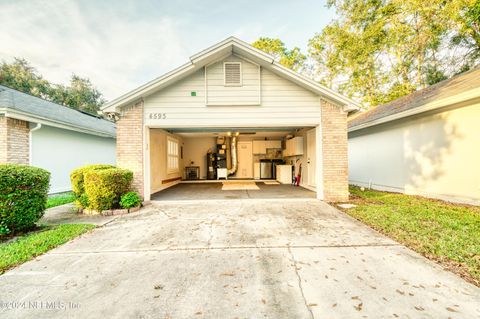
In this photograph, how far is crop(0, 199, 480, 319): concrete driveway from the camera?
70.5 inches

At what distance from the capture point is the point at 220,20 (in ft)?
34.6

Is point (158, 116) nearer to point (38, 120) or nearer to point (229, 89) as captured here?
point (229, 89)

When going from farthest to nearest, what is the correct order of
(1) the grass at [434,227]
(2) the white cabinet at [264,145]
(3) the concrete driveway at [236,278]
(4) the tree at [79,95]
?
1. (4) the tree at [79,95]
2. (2) the white cabinet at [264,145]
3. (1) the grass at [434,227]
4. (3) the concrete driveway at [236,278]

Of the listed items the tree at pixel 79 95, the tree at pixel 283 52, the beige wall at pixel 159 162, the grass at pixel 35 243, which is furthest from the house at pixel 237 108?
the tree at pixel 79 95

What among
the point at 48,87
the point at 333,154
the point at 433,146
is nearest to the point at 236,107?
the point at 333,154

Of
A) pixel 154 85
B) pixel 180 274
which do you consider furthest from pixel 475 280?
pixel 154 85

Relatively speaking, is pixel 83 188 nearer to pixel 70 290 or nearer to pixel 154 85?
pixel 154 85

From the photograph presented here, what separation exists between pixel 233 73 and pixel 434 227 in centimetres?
628

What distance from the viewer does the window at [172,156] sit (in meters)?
10.3

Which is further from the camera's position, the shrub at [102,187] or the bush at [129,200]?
the bush at [129,200]

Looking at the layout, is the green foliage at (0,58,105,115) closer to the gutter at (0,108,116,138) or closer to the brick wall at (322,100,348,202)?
the gutter at (0,108,116,138)

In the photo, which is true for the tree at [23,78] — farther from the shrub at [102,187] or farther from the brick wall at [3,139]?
the shrub at [102,187]

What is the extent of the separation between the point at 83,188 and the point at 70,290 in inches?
153

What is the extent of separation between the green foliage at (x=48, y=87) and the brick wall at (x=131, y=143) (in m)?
20.6
